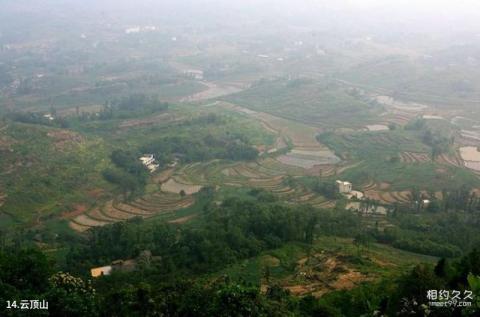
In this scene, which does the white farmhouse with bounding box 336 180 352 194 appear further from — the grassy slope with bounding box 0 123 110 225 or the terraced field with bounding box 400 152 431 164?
the grassy slope with bounding box 0 123 110 225

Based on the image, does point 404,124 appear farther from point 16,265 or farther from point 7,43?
point 7,43

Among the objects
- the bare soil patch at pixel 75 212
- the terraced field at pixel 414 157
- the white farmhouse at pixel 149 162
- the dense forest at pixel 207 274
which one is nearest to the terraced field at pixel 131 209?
the bare soil patch at pixel 75 212

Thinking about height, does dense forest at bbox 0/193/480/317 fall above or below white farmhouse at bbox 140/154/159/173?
above

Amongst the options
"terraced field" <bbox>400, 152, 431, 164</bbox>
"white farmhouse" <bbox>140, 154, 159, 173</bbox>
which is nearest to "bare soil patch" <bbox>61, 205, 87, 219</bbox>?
"white farmhouse" <bbox>140, 154, 159, 173</bbox>

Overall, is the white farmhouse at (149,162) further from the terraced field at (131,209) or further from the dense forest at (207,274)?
the dense forest at (207,274)

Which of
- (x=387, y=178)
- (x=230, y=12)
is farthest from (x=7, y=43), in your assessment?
(x=387, y=178)

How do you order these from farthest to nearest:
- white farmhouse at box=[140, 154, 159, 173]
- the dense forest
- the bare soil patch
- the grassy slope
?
white farmhouse at box=[140, 154, 159, 173]
the grassy slope
the bare soil patch
the dense forest

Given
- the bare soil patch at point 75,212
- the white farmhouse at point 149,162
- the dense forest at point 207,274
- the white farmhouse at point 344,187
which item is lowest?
the bare soil patch at point 75,212

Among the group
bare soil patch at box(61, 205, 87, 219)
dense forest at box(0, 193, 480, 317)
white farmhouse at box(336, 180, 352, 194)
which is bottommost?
bare soil patch at box(61, 205, 87, 219)

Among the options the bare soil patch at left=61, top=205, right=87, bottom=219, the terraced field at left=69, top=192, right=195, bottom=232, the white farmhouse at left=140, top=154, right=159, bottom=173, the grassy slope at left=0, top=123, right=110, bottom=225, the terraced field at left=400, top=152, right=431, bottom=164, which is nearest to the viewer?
the terraced field at left=69, top=192, right=195, bottom=232

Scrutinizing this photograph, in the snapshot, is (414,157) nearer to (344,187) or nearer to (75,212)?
(344,187)

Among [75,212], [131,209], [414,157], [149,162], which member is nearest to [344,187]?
[414,157]
